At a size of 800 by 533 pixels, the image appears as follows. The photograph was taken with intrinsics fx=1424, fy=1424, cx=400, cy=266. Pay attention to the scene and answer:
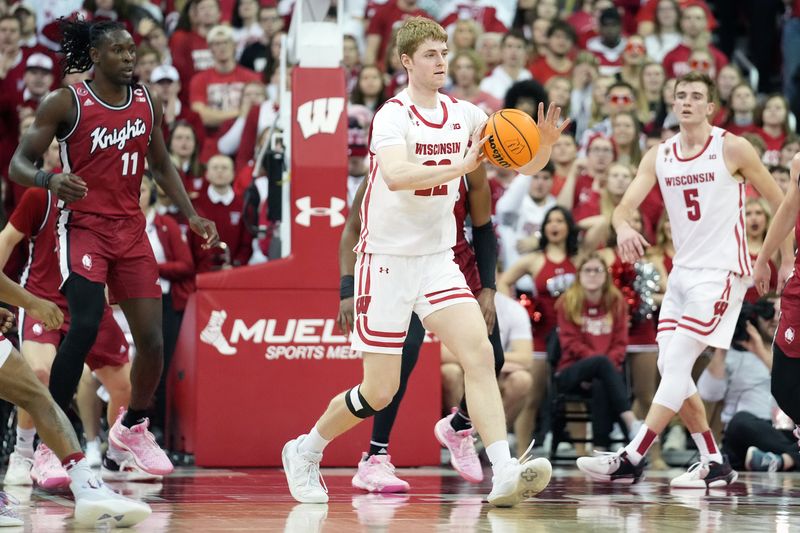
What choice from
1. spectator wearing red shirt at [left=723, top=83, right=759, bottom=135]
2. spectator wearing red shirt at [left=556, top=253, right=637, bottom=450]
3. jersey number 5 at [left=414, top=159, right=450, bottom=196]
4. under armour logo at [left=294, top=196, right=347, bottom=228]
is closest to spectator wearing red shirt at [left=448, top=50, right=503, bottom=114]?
spectator wearing red shirt at [left=723, top=83, right=759, bottom=135]

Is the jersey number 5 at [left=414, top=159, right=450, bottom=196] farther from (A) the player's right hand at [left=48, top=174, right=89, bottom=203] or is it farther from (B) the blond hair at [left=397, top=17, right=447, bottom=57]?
(A) the player's right hand at [left=48, top=174, right=89, bottom=203]

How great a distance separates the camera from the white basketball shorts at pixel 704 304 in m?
8.79

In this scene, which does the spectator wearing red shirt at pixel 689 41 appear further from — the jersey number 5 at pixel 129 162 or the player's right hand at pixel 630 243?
the jersey number 5 at pixel 129 162

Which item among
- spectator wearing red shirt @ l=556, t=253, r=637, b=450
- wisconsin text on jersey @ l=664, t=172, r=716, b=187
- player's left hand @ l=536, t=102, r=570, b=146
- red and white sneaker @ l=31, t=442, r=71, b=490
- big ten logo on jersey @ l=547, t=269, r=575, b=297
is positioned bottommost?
red and white sneaker @ l=31, t=442, r=71, b=490

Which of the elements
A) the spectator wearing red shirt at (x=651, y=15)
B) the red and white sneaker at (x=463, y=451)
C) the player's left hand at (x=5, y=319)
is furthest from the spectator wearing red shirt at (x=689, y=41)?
the player's left hand at (x=5, y=319)

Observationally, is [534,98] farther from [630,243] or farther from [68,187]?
[68,187]

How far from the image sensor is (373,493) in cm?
833

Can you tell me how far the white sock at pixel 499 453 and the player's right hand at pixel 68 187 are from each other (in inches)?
101

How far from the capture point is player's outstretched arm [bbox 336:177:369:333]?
7609mm

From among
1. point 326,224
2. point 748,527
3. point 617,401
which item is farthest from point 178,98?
point 748,527

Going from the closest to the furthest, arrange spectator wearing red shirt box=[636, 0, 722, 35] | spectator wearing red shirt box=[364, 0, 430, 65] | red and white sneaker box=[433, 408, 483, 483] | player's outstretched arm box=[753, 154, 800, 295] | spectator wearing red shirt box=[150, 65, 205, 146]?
1. player's outstretched arm box=[753, 154, 800, 295]
2. red and white sneaker box=[433, 408, 483, 483]
3. spectator wearing red shirt box=[150, 65, 205, 146]
4. spectator wearing red shirt box=[364, 0, 430, 65]
5. spectator wearing red shirt box=[636, 0, 722, 35]

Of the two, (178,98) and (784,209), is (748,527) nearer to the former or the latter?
(784,209)

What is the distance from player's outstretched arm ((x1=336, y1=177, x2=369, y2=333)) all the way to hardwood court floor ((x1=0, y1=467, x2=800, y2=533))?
99 cm

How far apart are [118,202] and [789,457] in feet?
17.5
